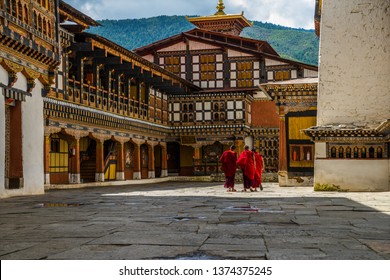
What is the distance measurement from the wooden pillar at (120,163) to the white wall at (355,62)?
1271cm

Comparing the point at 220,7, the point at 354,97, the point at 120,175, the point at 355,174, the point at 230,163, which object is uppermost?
the point at 220,7

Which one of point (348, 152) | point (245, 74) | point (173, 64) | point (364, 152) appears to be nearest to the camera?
point (364, 152)

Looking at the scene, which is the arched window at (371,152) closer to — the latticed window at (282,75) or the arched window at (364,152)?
the arched window at (364,152)

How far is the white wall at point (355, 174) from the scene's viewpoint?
15242mm

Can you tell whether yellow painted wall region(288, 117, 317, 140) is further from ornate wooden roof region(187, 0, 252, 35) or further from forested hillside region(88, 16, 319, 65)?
forested hillside region(88, 16, 319, 65)

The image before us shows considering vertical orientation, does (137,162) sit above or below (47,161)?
below

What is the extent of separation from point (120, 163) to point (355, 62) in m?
13.8

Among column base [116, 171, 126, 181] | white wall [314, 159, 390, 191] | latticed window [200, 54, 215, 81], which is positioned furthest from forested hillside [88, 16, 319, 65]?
white wall [314, 159, 390, 191]

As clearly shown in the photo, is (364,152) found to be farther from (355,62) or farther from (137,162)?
(137,162)

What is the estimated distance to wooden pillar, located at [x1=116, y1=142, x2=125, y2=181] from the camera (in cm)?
2625

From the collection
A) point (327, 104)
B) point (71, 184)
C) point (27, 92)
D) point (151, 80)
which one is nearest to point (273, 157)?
point (151, 80)

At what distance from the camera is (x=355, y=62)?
15586 mm

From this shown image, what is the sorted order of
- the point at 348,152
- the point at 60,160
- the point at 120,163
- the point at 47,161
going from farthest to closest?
1. the point at 120,163
2. the point at 60,160
3. the point at 47,161
4. the point at 348,152

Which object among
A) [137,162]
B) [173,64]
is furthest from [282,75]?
[137,162]
